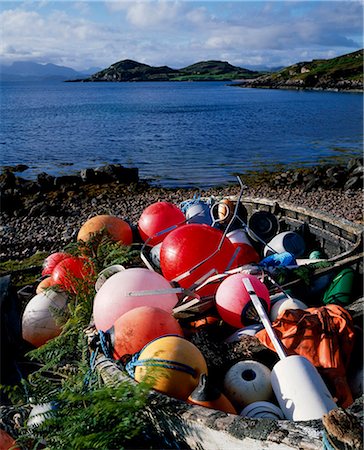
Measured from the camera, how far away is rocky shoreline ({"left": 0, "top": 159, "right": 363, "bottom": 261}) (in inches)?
542

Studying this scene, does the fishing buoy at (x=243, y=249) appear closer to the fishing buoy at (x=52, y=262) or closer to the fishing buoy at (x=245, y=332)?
the fishing buoy at (x=245, y=332)

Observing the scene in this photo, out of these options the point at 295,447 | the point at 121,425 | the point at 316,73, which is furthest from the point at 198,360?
the point at 316,73

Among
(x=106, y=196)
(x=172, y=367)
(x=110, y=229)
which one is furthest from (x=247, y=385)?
(x=106, y=196)

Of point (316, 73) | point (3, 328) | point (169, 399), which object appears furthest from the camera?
point (316, 73)

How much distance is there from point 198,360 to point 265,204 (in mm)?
5776

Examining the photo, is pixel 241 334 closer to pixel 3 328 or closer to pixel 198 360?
pixel 198 360

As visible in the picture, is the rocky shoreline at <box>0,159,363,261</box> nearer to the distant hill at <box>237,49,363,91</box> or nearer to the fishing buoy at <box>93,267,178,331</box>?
the fishing buoy at <box>93,267,178,331</box>

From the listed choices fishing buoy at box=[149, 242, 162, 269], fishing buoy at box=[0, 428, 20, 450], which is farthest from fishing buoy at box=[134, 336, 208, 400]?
fishing buoy at box=[149, 242, 162, 269]

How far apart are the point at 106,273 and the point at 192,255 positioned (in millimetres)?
1142

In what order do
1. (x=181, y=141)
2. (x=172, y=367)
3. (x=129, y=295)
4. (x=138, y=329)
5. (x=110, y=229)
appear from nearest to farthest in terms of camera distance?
1. (x=172, y=367)
2. (x=138, y=329)
3. (x=129, y=295)
4. (x=110, y=229)
5. (x=181, y=141)

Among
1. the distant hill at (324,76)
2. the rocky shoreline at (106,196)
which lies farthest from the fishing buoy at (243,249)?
the distant hill at (324,76)

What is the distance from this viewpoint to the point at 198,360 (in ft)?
12.4

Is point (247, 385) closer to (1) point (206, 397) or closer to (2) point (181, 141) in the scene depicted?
(1) point (206, 397)

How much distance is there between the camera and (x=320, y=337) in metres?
4.50
